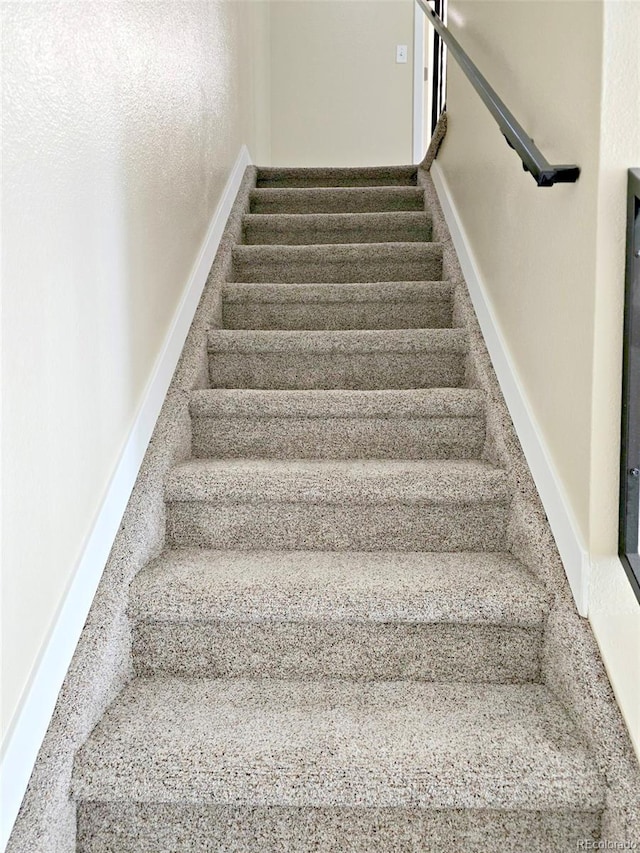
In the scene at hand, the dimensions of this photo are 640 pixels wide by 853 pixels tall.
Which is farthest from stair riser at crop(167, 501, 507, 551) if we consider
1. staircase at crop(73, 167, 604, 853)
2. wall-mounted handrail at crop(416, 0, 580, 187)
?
wall-mounted handrail at crop(416, 0, 580, 187)

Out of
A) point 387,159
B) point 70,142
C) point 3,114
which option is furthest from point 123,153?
point 387,159

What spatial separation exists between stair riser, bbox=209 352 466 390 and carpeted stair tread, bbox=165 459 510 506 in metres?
0.51

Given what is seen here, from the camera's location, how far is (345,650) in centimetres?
149

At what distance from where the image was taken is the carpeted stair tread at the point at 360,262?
8.91 feet

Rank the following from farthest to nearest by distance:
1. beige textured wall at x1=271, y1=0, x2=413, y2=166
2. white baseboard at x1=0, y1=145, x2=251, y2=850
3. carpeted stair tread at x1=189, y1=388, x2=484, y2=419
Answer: beige textured wall at x1=271, y1=0, x2=413, y2=166 → carpeted stair tread at x1=189, y1=388, x2=484, y2=419 → white baseboard at x1=0, y1=145, x2=251, y2=850

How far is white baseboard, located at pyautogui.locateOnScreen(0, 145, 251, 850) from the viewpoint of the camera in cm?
112

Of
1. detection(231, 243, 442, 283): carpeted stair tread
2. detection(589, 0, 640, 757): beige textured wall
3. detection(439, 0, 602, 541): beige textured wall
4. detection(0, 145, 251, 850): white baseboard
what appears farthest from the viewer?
detection(231, 243, 442, 283): carpeted stair tread

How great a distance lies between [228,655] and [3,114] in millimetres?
1031

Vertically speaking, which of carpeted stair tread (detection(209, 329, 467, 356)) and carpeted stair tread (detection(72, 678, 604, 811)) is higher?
carpeted stair tread (detection(209, 329, 467, 356))

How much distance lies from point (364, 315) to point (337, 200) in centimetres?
101

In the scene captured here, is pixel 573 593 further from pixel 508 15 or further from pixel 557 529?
pixel 508 15

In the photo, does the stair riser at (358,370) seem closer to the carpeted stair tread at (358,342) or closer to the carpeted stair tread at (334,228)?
the carpeted stair tread at (358,342)

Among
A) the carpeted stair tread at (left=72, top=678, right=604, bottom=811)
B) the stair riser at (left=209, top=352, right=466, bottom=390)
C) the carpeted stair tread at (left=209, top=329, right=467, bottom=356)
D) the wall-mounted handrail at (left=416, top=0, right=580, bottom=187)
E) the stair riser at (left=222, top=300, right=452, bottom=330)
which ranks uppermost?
the wall-mounted handrail at (left=416, top=0, right=580, bottom=187)

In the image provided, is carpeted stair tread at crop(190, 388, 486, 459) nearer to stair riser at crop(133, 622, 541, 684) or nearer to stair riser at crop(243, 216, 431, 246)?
stair riser at crop(133, 622, 541, 684)
